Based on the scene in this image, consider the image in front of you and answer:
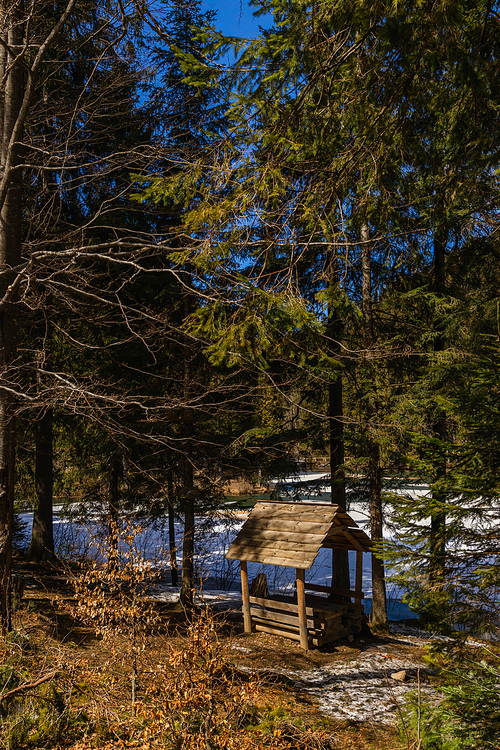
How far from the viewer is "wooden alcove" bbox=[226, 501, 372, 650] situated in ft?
29.1

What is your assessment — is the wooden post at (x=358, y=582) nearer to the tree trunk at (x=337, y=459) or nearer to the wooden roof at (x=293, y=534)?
the wooden roof at (x=293, y=534)

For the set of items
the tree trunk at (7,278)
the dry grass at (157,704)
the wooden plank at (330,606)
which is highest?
the tree trunk at (7,278)

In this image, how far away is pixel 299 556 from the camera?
864cm

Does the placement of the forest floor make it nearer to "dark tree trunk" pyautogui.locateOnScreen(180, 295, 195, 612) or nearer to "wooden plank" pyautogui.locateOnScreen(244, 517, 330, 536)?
"dark tree trunk" pyautogui.locateOnScreen(180, 295, 195, 612)

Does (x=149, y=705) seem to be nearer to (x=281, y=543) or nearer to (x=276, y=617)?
(x=281, y=543)

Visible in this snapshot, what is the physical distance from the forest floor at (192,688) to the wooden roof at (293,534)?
1.54 meters

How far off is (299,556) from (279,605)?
63.3 inches

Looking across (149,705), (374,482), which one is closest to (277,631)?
(374,482)

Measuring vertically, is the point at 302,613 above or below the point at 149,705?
below

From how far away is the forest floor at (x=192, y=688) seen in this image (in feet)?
11.5

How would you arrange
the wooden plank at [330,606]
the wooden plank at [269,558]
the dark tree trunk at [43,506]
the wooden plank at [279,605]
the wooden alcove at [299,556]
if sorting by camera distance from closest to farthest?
the wooden plank at [269,558] → the wooden alcove at [299,556] → the wooden plank at [279,605] → the wooden plank at [330,606] → the dark tree trunk at [43,506]

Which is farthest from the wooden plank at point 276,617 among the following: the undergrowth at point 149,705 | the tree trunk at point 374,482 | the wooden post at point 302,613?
the undergrowth at point 149,705

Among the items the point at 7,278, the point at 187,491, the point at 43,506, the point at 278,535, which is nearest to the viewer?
the point at 7,278

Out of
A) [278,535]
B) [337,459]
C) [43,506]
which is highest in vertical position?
[337,459]
